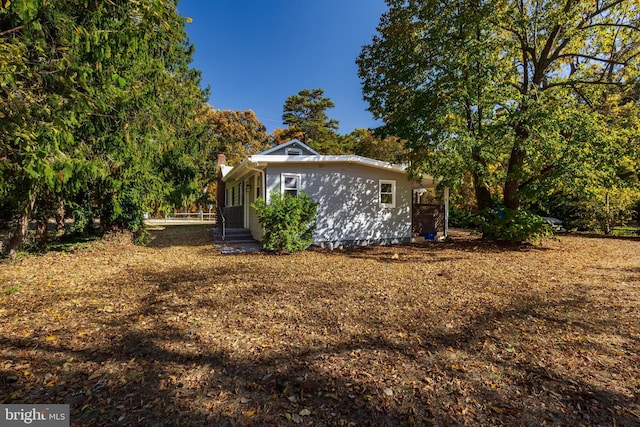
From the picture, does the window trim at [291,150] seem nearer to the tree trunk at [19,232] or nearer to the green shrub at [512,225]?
the green shrub at [512,225]

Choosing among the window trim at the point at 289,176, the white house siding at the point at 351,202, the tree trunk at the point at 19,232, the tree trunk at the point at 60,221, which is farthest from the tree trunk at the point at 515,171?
the tree trunk at the point at 60,221

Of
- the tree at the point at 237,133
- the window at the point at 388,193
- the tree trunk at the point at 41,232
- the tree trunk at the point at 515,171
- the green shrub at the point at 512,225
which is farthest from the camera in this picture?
the tree at the point at 237,133

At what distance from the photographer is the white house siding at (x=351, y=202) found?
35.2 feet

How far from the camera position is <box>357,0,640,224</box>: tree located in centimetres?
884

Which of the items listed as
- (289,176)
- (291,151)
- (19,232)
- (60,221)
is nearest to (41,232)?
(19,232)

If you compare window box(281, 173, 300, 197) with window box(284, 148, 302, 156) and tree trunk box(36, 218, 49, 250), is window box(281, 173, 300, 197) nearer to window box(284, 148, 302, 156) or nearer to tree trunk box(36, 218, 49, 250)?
window box(284, 148, 302, 156)

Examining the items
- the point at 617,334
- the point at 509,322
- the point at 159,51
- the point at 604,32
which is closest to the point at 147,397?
the point at 509,322

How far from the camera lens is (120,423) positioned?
7.73 ft

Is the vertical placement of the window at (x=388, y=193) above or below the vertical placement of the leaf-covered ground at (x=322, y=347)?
above

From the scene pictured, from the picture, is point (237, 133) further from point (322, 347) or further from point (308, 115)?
point (322, 347)

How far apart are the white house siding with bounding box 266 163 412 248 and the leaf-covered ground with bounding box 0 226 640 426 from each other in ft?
14.3

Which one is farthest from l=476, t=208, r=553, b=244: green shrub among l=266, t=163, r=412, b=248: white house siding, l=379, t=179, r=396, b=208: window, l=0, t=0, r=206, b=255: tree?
l=0, t=0, r=206, b=255: tree

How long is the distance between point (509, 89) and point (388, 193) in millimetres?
5111

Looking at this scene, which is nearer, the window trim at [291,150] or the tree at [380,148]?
the window trim at [291,150]
